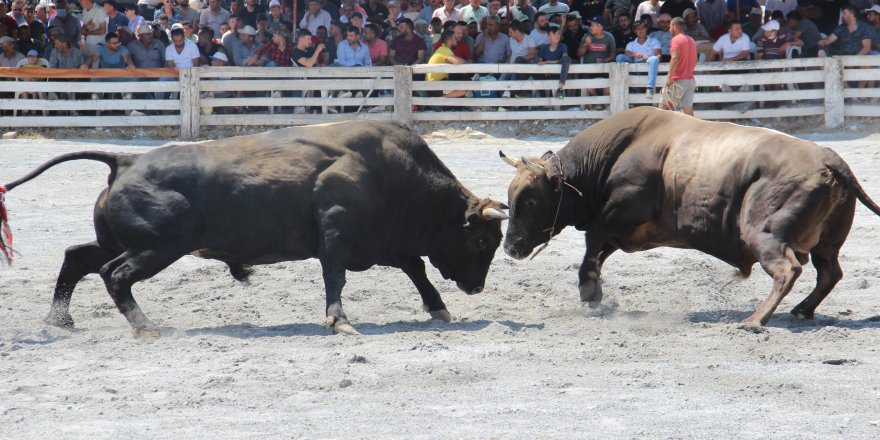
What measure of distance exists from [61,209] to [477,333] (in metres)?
A: 6.13

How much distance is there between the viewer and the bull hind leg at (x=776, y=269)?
7.21 meters

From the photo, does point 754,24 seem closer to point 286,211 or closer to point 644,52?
point 644,52

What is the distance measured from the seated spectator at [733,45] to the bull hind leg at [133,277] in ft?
40.4

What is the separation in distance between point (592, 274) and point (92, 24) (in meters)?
13.0

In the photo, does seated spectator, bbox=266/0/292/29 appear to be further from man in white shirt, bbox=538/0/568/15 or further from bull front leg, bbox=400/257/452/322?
bull front leg, bbox=400/257/452/322

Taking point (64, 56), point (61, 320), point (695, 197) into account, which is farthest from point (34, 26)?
point (695, 197)

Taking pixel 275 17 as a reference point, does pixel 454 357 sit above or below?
below

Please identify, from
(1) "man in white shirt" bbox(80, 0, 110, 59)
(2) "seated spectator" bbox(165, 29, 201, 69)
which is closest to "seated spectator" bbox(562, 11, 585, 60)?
(2) "seated spectator" bbox(165, 29, 201, 69)

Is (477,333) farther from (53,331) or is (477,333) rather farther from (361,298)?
(53,331)

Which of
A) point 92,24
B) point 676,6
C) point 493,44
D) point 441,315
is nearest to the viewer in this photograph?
point 441,315

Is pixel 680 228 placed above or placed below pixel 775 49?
below

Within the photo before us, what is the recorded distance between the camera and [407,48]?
18344mm

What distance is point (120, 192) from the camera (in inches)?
295

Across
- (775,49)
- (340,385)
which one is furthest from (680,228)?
(775,49)
